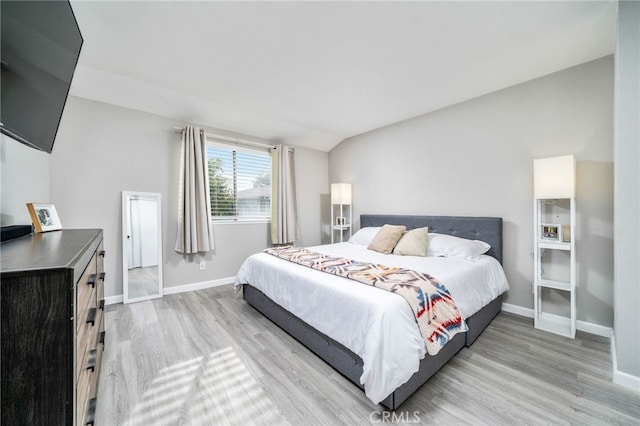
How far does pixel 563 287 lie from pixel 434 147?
2.05 metres

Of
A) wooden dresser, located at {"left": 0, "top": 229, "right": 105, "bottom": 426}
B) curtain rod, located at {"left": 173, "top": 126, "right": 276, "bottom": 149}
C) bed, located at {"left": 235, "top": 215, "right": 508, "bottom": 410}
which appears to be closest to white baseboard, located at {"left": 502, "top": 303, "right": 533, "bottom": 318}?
bed, located at {"left": 235, "top": 215, "right": 508, "bottom": 410}

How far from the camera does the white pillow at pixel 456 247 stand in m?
2.63

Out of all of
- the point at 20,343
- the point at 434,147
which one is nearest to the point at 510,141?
the point at 434,147

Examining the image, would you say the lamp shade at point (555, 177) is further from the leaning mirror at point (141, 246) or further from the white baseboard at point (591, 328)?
the leaning mirror at point (141, 246)

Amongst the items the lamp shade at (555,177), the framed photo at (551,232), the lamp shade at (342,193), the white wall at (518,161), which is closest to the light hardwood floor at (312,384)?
the white wall at (518,161)

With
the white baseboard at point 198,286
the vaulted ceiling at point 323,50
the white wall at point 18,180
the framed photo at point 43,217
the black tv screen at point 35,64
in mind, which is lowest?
the white baseboard at point 198,286

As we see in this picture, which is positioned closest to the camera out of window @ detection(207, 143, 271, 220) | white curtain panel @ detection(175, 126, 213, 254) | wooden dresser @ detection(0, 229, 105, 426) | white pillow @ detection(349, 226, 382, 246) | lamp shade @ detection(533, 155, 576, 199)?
wooden dresser @ detection(0, 229, 105, 426)

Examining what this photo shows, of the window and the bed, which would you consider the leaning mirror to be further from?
Result: the bed

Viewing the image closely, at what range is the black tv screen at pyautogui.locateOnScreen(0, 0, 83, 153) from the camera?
3.31 ft

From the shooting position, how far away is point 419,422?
138 centimetres

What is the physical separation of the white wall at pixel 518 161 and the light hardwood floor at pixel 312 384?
2.23ft

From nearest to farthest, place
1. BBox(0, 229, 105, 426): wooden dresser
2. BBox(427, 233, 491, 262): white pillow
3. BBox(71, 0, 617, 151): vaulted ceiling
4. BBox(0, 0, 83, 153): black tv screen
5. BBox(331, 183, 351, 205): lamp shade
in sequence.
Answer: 1. BBox(0, 229, 105, 426): wooden dresser
2. BBox(0, 0, 83, 153): black tv screen
3. BBox(71, 0, 617, 151): vaulted ceiling
4. BBox(427, 233, 491, 262): white pillow
5. BBox(331, 183, 351, 205): lamp shade

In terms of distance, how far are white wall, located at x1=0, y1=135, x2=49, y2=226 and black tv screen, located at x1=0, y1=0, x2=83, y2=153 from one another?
269 millimetres

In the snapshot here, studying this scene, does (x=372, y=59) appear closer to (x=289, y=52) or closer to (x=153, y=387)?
(x=289, y=52)
